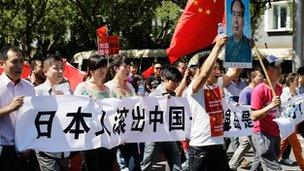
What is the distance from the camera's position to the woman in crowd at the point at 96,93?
6.85m

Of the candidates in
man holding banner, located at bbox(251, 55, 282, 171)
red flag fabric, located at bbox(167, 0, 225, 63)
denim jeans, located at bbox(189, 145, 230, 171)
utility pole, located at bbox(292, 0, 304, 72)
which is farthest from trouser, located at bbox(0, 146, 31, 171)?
utility pole, located at bbox(292, 0, 304, 72)

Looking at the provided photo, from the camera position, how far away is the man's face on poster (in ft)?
21.5

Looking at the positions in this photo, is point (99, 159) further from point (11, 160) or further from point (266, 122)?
point (266, 122)

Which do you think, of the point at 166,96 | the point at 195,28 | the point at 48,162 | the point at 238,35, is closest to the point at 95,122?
the point at 48,162

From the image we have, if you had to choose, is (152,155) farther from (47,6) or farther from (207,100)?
(47,6)

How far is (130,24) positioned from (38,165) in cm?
2096

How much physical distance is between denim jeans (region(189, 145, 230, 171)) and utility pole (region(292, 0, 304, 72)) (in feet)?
31.5

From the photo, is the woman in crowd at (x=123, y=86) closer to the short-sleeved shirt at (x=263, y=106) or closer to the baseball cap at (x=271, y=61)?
the short-sleeved shirt at (x=263, y=106)

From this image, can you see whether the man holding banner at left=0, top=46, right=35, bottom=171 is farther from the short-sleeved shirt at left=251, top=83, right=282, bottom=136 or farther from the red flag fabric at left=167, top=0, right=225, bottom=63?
the short-sleeved shirt at left=251, top=83, right=282, bottom=136

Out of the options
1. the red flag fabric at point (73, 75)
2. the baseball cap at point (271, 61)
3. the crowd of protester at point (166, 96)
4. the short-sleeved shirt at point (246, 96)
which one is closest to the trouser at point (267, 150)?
the crowd of protester at point (166, 96)

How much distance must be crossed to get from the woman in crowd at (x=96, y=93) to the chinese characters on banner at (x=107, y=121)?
0.09 m

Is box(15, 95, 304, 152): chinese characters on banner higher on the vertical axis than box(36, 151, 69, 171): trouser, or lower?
higher

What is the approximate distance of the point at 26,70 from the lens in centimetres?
1051

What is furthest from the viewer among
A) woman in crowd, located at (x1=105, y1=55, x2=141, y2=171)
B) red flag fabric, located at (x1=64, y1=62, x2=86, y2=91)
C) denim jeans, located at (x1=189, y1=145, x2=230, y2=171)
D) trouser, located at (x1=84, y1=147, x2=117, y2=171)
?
red flag fabric, located at (x1=64, y1=62, x2=86, y2=91)
